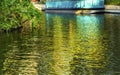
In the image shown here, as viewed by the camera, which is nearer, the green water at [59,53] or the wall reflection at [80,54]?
the green water at [59,53]

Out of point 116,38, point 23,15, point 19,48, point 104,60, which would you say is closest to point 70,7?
point 23,15

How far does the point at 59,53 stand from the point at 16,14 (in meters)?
19.3

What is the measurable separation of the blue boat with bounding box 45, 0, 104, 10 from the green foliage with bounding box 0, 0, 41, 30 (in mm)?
51380

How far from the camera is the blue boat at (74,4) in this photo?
107 meters

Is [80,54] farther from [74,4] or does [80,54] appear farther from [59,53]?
[74,4]

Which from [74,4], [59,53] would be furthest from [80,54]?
[74,4]

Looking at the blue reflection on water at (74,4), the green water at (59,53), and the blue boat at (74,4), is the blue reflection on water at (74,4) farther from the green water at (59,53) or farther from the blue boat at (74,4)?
the green water at (59,53)

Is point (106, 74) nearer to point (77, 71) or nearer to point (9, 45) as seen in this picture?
point (77, 71)

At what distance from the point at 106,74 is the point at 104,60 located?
17.3ft

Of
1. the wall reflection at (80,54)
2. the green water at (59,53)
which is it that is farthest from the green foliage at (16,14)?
the wall reflection at (80,54)

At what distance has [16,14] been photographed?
5491cm

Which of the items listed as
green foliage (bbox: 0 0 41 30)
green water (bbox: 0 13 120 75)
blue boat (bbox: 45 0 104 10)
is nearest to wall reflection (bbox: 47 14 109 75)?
green water (bbox: 0 13 120 75)

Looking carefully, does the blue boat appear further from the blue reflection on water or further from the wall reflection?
the wall reflection

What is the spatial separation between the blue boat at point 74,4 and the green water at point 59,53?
5361 cm
